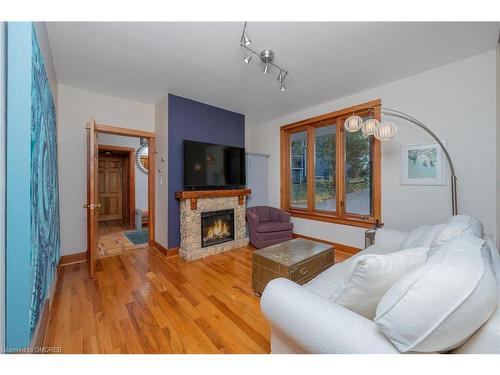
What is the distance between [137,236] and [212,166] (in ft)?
8.03

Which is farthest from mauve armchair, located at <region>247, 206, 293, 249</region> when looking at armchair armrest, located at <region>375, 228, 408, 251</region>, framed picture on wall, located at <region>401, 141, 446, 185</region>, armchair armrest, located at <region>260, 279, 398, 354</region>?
armchair armrest, located at <region>260, 279, 398, 354</region>

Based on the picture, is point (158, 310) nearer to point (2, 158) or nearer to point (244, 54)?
point (2, 158)

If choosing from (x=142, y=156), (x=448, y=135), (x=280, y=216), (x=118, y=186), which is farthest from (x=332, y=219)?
(x=118, y=186)

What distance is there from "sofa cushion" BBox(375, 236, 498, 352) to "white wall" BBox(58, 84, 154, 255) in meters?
3.84

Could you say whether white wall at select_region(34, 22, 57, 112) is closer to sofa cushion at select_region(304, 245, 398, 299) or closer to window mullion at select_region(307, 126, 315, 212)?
sofa cushion at select_region(304, 245, 398, 299)

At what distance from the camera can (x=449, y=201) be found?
8.29 feet

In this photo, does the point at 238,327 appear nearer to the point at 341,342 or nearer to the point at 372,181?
the point at 341,342

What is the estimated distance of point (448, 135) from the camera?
2516 millimetres

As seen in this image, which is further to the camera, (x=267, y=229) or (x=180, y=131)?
(x=267, y=229)

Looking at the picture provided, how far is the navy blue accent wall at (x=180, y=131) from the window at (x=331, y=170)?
1.50 m

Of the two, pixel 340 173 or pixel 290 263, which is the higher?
pixel 340 173

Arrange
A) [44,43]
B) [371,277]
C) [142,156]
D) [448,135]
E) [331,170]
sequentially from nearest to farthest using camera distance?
[371,277]
[44,43]
[448,135]
[331,170]
[142,156]

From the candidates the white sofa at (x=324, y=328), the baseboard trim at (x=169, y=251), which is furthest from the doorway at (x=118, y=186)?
the white sofa at (x=324, y=328)
